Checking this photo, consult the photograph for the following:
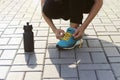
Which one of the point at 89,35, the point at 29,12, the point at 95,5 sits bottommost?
the point at 29,12

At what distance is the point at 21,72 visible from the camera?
3.32m

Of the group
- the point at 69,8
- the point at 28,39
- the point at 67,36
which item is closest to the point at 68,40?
the point at 67,36

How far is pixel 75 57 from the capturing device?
12.2 feet

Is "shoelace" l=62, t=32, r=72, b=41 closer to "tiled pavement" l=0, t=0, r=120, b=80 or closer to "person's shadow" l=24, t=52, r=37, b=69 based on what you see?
"tiled pavement" l=0, t=0, r=120, b=80

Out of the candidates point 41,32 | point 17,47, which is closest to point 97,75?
point 17,47

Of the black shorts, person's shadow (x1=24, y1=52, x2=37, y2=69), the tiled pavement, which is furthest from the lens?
the black shorts

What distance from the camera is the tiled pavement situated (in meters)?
3.28

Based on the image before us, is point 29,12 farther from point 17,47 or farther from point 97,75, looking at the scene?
point 97,75

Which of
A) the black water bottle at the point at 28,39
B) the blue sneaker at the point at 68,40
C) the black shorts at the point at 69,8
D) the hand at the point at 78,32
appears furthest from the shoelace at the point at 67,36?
the black water bottle at the point at 28,39

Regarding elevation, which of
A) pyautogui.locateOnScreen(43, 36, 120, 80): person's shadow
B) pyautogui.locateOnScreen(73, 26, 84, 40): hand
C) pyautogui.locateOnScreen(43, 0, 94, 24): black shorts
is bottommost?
pyautogui.locateOnScreen(43, 36, 120, 80): person's shadow

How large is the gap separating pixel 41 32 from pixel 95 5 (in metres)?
1.18

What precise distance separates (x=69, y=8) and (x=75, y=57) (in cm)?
65

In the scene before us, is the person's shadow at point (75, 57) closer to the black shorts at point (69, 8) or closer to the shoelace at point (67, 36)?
the shoelace at point (67, 36)

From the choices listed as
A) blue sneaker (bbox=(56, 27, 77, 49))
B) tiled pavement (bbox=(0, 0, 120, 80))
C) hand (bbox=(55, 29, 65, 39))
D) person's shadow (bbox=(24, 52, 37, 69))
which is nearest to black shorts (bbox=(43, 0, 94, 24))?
blue sneaker (bbox=(56, 27, 77, 49))
